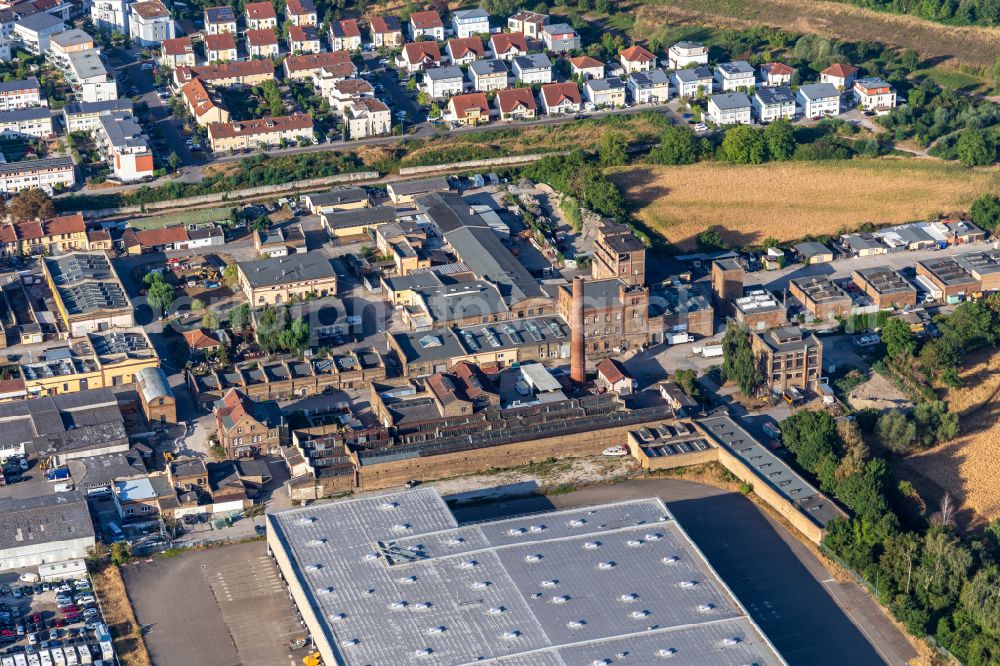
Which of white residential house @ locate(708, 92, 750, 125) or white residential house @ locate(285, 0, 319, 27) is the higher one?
white residential house @ locate(285, 0, 319, 27)

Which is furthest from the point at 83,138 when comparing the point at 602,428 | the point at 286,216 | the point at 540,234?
the point at 602,428

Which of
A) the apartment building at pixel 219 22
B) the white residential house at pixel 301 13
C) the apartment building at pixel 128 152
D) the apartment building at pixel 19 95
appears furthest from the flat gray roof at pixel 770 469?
the apartment building at pixel 219 22

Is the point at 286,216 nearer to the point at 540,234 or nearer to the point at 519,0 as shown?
the point at 540,234

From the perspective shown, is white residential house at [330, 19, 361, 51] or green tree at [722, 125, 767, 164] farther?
white residential house at [330, 19, 361, 51]

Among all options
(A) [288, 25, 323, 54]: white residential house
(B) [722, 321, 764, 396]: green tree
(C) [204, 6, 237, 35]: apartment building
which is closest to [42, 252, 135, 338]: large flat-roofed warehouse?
(B) [722, 321, 764, 396]: green tree

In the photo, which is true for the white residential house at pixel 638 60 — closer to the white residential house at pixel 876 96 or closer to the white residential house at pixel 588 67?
the white residential house at pixel 588 67

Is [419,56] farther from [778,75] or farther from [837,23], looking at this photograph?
[837,23]

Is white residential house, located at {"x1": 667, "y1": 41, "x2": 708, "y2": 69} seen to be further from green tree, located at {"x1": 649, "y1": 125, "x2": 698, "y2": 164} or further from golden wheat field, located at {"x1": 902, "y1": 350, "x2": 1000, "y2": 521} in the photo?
golden wheat field, located at {"x1": 902, "y1": 350, "x2": 1000, "y2": 521}
